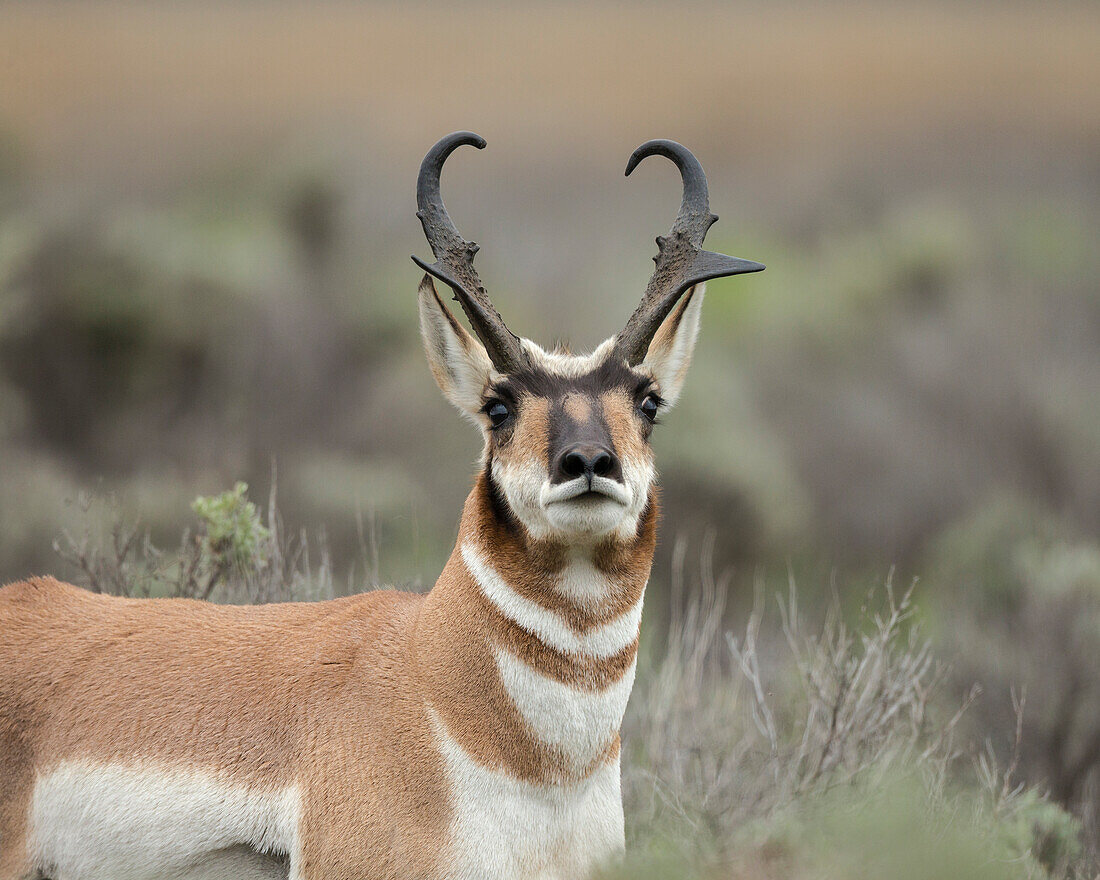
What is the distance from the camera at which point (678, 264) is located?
521 centimetres

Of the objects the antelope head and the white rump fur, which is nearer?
the antelope head

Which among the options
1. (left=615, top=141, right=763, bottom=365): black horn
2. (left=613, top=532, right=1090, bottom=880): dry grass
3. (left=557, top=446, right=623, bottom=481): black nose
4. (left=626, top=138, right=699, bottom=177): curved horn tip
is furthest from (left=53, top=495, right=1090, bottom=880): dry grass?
(left=626, top=138, right=699, bottom=177): curved horn tip

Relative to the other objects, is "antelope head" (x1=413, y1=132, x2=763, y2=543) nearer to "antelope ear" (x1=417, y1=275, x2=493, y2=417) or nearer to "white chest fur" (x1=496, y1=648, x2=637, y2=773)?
"antelope ear" (x1=417, y1=275, x2=493, y2=417)

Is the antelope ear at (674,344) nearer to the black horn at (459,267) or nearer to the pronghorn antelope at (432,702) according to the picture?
the pronghorn antelope at (432,702)

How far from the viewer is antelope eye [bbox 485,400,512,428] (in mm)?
4930

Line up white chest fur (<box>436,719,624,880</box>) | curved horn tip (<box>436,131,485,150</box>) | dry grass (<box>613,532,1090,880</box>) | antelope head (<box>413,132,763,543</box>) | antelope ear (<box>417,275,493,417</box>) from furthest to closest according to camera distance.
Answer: curved horn tip (<box>436,131,485,150</box>) < antelope ear (<box>417,275,493,417</box>) < white chest fur (<box>436,719,624,880</box>) < antelope head (<box>413,132,763,543</box>) < dry grass (<box>613,532,1090,880</box>)

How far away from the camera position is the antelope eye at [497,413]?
16.2 feet

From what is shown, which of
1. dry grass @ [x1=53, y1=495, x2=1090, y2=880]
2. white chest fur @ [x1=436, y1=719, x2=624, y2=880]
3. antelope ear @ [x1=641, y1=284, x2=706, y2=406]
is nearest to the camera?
white chest fur @ [x1=436, y1=719, x2=624, y2=880]

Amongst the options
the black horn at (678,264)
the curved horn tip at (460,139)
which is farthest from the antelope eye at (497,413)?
the curved horn tip at (460,139)

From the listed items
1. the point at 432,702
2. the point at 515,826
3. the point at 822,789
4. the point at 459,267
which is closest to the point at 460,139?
the point at 459,267

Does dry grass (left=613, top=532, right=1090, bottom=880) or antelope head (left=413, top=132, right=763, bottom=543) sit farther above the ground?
antelope head (left=413, top=132, right=763, bottom=543)

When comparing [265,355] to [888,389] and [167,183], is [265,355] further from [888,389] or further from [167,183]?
[888,389]

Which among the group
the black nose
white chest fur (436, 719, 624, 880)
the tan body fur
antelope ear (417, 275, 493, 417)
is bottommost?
white chest fur (436, 719, 624, 880)

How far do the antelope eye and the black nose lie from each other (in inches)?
21.9
